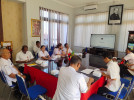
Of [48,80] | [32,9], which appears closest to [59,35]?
[32,9]

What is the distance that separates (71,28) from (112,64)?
5082 mm

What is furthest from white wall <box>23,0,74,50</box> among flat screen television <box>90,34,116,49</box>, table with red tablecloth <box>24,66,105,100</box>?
flat screen television <box>90,34,116,49</box>

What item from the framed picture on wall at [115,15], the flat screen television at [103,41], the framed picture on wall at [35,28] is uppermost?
the framed picture on wall at [115,15]

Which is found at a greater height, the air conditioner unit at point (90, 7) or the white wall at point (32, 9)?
the air conditioner unit at point (90, 7)

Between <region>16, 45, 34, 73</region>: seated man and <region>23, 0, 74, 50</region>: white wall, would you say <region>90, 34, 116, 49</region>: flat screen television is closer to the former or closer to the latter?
<region>23, 0, 74, 50</region>: white wall

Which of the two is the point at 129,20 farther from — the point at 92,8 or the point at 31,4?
the point at 31,4

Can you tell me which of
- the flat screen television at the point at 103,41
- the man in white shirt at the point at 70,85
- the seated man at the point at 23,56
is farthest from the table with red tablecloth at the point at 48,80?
the flat screen television at the point at 103,41

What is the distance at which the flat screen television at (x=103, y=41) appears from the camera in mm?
4992

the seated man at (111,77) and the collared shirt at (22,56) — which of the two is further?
the collared shirt at (22,56)

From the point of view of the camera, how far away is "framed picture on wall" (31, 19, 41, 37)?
175 inches

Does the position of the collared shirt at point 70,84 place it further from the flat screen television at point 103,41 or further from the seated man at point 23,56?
the flat screen television at point 103,41

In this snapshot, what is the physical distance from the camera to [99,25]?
5.46m

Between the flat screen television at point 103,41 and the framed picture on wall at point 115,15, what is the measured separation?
68 cm

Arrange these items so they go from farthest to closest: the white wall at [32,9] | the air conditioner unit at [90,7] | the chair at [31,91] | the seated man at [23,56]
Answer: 1. the air conditioner unit at [90,7]
2. the white wall at [32,9]
3. the seated man at [23,56]
4. the chair at [31,91]
